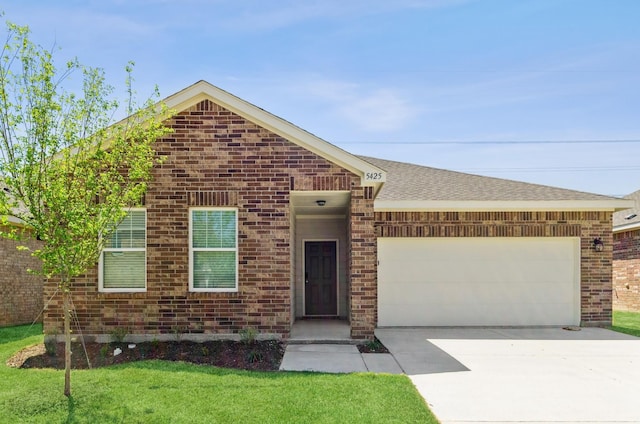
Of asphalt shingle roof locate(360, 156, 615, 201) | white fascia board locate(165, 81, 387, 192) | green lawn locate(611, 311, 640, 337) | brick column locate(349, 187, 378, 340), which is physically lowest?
green lawn locate(611, 311, 640, 337)

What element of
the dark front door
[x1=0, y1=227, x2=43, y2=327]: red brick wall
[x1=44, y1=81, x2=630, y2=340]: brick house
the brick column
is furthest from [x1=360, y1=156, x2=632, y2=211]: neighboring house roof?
[x1=0, y1=227, x2=43, y2=327]: red brick wall

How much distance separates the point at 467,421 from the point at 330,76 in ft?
42.2

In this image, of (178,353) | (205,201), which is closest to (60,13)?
(205,201)

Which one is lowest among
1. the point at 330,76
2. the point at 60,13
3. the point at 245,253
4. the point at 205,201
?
the point at 245,253

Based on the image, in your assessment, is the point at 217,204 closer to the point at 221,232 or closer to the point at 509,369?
the point at 221,232

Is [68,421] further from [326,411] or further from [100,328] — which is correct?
[100,328]

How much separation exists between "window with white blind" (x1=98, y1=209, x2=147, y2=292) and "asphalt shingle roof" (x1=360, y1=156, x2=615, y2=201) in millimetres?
5630

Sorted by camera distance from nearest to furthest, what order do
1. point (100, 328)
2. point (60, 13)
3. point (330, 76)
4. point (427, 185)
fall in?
1. point (60, 13)
2. point (100, 328)
3. point (427, 185)
4. point (330, 76)

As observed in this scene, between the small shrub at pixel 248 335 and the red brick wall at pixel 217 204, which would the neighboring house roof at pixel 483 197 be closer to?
the red brick wall at pixel 217 204

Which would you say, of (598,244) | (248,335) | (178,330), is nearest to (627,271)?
(598,244)

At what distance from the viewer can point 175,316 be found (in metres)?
9.19

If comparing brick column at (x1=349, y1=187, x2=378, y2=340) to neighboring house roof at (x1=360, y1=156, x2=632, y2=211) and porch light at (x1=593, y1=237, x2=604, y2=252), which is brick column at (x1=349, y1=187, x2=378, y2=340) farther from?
porch light at (x1=593, y1=237, x2=604, y2=252)

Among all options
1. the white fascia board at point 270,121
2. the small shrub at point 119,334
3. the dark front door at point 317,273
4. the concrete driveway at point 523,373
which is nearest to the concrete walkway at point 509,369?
the concrete driveway at point 523,373

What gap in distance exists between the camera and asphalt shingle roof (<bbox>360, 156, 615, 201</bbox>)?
39.2 feet
